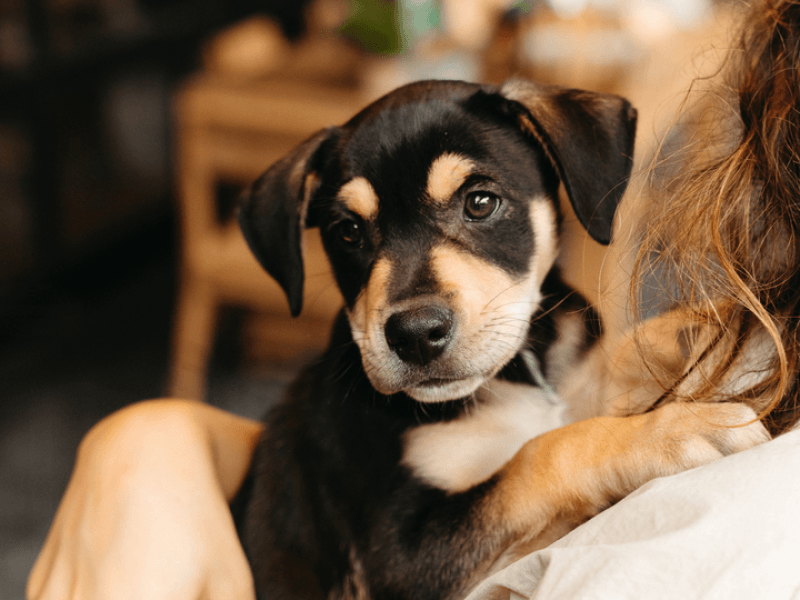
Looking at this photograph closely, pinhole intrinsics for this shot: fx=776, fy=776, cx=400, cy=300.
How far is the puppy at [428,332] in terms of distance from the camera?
51.4 inches

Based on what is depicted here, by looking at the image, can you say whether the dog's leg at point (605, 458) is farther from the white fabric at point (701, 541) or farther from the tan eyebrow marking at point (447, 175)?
the tan eyebrow marking at point (447, 175)

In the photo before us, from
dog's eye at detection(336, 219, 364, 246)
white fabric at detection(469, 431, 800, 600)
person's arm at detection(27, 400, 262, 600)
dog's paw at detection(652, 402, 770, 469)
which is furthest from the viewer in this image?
dog's eye at detection(336, 219, 364, 246)

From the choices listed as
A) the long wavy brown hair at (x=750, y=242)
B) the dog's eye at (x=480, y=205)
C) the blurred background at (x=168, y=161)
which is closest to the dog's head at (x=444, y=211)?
the dog's eye at (x=480, y=205)

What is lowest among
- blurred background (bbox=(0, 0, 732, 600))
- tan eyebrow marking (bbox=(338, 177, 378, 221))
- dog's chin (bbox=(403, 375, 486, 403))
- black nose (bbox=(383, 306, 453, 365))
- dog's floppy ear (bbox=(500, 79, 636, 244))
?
blurred background (bbox=(0, 0, 732, 600))

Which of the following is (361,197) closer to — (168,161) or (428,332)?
(428,332)

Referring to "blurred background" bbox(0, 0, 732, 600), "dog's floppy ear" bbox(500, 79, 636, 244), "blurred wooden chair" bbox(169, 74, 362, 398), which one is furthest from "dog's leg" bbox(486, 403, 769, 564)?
"blurred wooden chair" bbox(169, 74, 362, 398)

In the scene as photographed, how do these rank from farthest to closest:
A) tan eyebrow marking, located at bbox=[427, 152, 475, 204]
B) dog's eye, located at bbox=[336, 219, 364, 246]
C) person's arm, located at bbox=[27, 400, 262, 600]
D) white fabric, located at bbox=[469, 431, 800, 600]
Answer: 1. dog's eye, located at bbox=[336, 219, 364, 246]
2. tan eyebrow marking, located at bbox=[427, 152, 475, 204]
3. person's arm, located at bbox=[27, 400, 262, 600]
4. white fabric, located at bbox=[469, 431, 800, 600]

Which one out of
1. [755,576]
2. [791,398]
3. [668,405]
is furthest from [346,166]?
[755,576]

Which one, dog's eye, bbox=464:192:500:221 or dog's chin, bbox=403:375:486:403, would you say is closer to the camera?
dog's chin, bbox=403:375:486:403

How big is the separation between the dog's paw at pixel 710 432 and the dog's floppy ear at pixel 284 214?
81cm

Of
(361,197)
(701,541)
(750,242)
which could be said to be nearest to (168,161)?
(361,197)

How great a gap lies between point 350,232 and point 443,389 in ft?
1.33

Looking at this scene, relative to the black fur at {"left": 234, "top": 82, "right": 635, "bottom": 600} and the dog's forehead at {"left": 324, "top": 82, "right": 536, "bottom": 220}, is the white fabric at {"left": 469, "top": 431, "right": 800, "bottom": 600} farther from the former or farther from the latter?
the dog's forehead at {"left": 324, "top": 82, "right": 536, "bottom": 220}

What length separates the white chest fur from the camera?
1.36 metres
